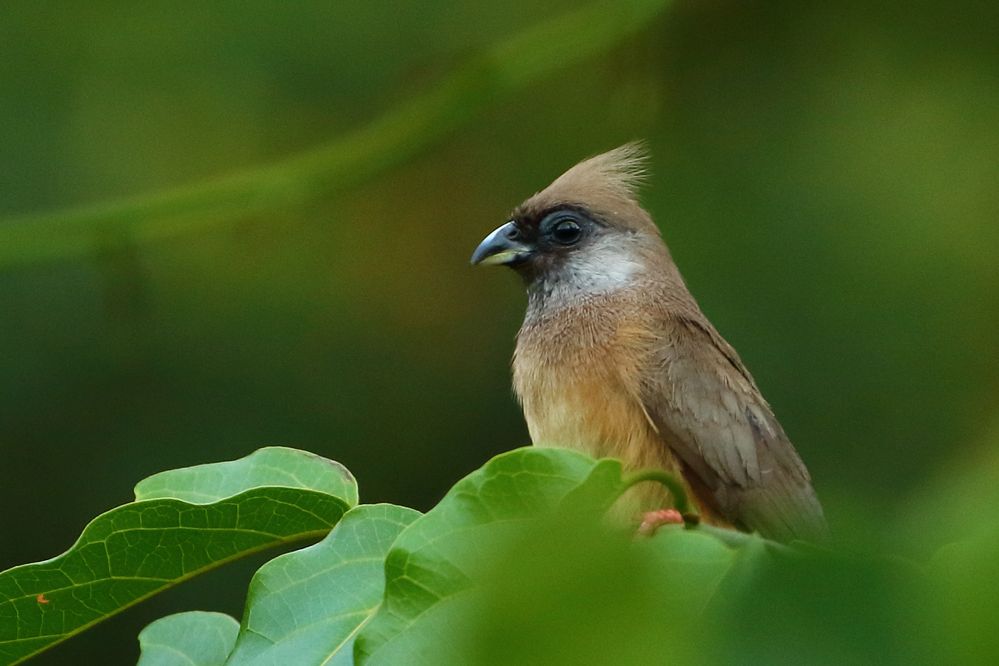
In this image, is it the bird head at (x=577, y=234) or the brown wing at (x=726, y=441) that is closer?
the brown wing at (x=726, y=441)

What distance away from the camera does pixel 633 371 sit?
4.46 meters

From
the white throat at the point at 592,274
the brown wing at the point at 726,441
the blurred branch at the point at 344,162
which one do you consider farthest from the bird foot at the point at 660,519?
the blurred branch at the point at 344,162

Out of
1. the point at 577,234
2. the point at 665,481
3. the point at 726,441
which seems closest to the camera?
the point at 665,481

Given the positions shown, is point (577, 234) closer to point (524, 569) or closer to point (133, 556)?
point (133, 556)

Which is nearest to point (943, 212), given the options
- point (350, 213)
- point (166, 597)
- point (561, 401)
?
point (350, 213)

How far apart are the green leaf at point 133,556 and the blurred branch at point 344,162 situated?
3.55 meters

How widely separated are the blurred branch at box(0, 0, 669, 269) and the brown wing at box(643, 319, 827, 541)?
212 centimetres

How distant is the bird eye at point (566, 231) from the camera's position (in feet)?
17.4

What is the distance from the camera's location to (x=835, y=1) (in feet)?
27.3

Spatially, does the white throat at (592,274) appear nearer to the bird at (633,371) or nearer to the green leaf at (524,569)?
the bird at (633,371)

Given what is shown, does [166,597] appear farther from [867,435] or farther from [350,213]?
[867,435]

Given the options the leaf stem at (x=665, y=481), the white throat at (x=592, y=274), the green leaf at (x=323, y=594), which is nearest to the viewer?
the leaf stem at (x=665, y=481)

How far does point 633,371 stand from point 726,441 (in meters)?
0.36

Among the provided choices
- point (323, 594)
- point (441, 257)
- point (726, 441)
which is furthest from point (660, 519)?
point (441, 257)
